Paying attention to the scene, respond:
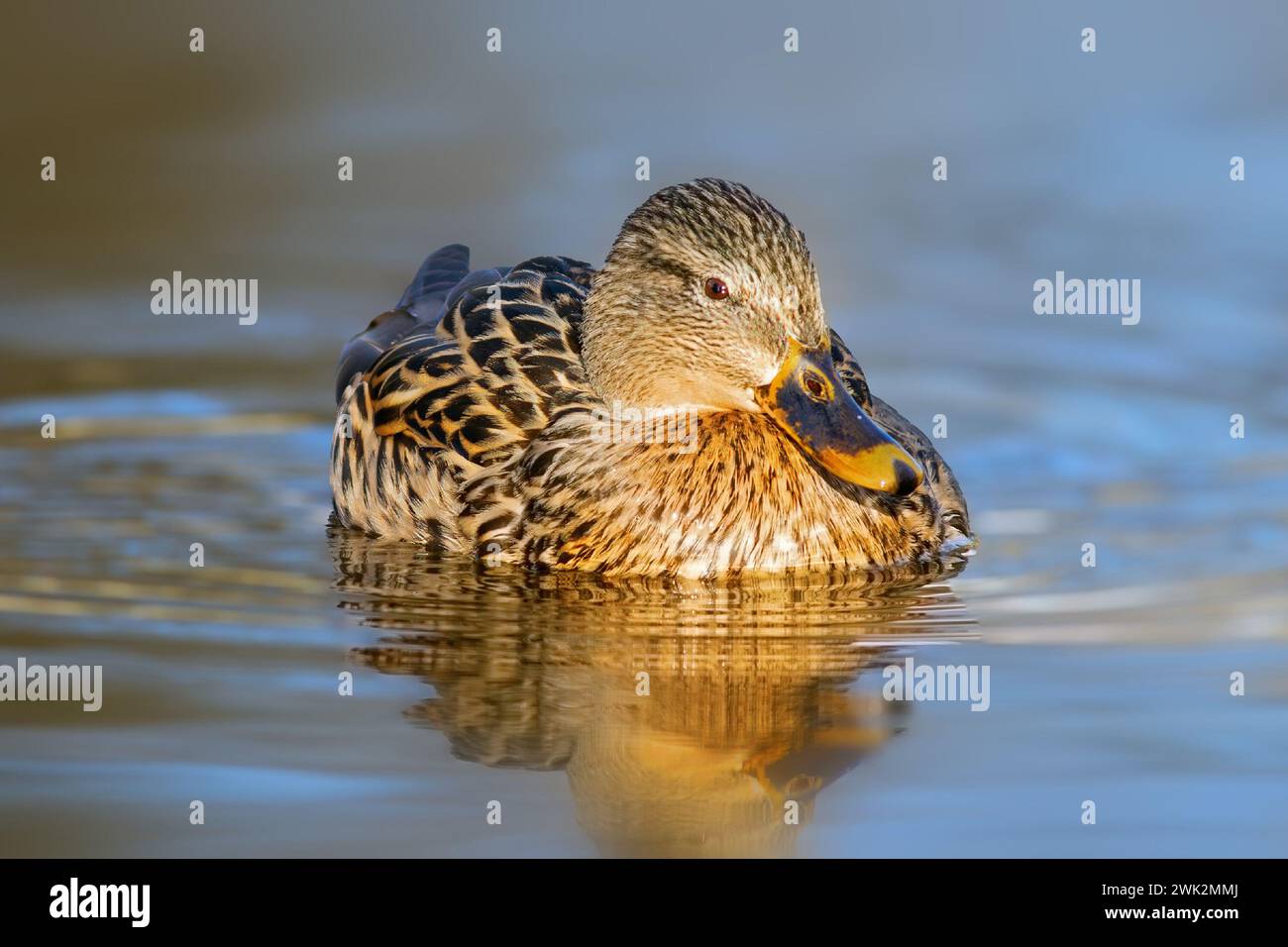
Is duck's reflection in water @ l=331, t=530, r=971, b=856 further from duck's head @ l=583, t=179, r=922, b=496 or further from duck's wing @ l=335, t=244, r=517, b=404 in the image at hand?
duck's wing @ l=335, t=244, r=517, b=404

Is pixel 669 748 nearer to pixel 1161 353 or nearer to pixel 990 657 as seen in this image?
pixel 990 657

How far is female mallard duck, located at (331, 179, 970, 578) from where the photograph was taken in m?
10.1

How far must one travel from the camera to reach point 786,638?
965 centimetres

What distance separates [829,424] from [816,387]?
175 mm

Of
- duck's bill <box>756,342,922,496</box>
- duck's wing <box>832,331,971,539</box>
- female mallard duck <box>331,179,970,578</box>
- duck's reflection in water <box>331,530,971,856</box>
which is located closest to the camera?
duck's reflection in water <box>331,530,971,856</box>

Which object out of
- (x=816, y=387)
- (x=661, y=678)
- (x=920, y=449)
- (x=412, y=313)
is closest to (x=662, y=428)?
(x=816, y=387)

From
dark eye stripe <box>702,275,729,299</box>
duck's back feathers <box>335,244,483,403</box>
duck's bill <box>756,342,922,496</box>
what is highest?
duck's back feathers <box>335,244,483,403</box>

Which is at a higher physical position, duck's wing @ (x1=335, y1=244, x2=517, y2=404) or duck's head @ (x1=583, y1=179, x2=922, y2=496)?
duck's wing @ (x1=335, y1=244, x2=517, y2=404)

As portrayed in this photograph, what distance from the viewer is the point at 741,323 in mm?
10117

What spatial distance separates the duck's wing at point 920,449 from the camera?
1116 cm

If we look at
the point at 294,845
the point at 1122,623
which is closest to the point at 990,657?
the point at 1122,623

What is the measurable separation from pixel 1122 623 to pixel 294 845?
408 cm

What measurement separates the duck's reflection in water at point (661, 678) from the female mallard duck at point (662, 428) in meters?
0.22

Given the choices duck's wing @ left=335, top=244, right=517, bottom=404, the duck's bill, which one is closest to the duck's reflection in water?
the duck's bill
